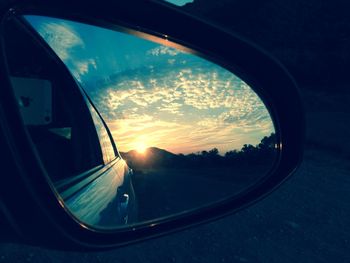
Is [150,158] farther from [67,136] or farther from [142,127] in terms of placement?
[67,136]

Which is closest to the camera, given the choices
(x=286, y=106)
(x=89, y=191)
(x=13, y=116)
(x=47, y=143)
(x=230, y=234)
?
(x=13, y=116)

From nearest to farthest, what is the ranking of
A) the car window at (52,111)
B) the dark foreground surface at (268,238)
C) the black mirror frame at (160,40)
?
1. the black mirror frame at (160,40)
2. the car window at (52,111)
3. the dark foreground surface at (268,238)

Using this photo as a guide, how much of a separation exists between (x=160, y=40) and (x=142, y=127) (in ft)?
1.08

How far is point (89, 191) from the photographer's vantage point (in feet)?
4.94

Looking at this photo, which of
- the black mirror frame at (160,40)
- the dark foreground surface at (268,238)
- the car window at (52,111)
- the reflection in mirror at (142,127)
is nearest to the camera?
the black mirror frame at (160,40)

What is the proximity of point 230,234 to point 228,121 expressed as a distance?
310 centimetres

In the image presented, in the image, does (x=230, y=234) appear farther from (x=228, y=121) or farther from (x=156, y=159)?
(x=156, y=159)

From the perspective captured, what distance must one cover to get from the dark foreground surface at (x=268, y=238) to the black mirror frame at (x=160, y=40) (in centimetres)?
239

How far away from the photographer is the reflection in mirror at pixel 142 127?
1226mm

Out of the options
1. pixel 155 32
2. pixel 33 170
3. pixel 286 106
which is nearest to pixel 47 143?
pixel 33 170

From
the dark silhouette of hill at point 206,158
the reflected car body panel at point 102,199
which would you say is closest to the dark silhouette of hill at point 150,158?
the dark silhouette of hill at point 206,158

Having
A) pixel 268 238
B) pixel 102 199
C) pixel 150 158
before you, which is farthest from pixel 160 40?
pixel 268 238

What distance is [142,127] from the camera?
51.4 inches

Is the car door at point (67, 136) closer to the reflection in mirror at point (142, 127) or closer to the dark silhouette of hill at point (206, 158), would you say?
the reflection in mirror at point (142, 127)
